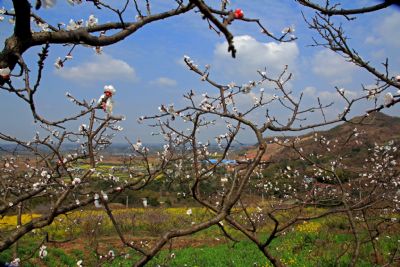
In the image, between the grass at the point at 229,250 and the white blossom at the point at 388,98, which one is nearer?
the white blossom at the point at 388,98

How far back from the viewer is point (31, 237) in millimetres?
16359

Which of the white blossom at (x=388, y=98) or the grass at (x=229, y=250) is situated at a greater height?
the white blossom at (x=388, y=98)

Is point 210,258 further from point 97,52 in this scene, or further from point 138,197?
point 138,197

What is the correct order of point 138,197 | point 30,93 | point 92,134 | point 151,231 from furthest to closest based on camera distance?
point 138,197
point 151,231
point 92,134
point 30,93

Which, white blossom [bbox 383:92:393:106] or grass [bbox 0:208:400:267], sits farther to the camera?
grass [bbox 0:208:400:267]

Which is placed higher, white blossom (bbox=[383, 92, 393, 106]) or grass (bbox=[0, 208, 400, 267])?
white blossom (bbox=[383, 92, 393, 106])

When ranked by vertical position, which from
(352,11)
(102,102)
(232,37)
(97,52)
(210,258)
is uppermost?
(97,52)

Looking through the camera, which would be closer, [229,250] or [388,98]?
[388,98]

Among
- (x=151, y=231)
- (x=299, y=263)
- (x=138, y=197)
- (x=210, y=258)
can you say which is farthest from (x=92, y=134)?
(x=138, y=197)

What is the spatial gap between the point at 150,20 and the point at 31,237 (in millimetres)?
16865

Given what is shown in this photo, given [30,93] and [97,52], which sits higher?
[97,52]

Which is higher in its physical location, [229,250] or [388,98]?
[388,98]

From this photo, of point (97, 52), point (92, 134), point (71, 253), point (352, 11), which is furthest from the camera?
point (71, 253)

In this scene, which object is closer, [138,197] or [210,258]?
[210,258]
